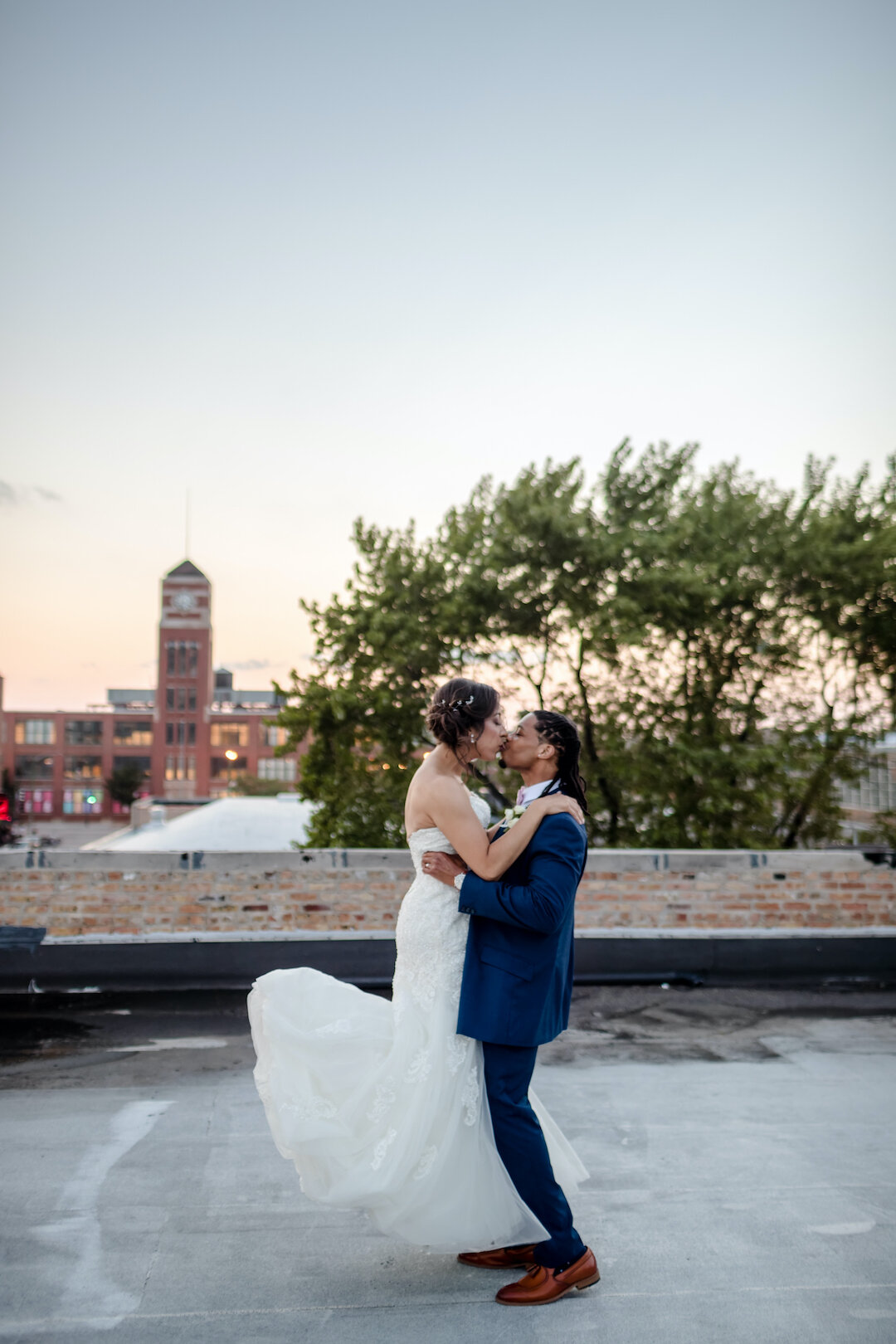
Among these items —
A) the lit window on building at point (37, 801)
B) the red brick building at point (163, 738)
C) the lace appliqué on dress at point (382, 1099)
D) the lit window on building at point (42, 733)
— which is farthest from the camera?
the lit window on building at point (42, 733)

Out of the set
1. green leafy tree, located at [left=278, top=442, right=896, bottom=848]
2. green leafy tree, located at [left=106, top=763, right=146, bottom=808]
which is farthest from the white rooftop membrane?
green leafy tree, located at [left=106, top=763, right=146, bottom=808]

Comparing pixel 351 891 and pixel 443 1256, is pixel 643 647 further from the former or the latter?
pixel 443 1256

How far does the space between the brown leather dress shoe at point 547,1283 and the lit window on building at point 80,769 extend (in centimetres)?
10441

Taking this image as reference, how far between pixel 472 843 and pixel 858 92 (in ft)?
31.3

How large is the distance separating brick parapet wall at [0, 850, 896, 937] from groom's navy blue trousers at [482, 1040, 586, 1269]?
4.10 m

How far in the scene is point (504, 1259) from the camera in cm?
239

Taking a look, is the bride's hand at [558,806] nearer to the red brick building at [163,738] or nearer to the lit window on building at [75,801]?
the red brick building at [163,738]

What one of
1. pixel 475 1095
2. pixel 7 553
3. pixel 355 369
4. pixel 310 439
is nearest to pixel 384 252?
pixel 355 369

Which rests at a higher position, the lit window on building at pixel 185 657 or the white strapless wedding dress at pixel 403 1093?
the lit window on building at pixel 185 657

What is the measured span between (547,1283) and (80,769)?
10541 centimetres

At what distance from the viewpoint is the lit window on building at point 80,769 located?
9675cm

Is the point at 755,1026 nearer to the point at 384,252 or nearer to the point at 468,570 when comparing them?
the point at 468,570

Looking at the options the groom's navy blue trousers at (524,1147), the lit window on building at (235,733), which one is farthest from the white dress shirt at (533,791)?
the lit window on building at (235,733)

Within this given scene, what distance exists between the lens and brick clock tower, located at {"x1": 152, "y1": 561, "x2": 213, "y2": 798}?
96750mm
